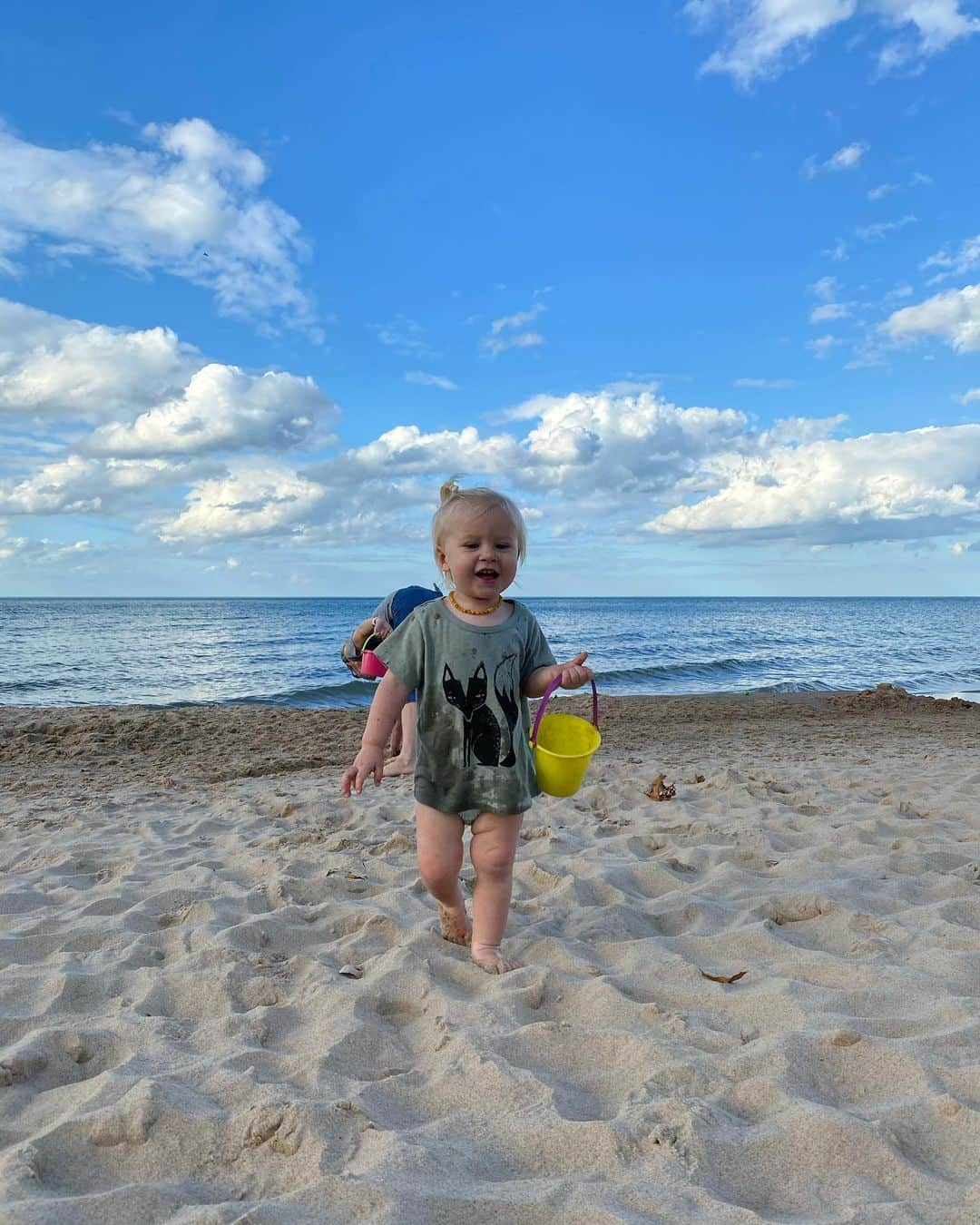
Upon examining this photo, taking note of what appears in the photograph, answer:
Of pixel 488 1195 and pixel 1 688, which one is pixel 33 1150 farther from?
pixel 1 688

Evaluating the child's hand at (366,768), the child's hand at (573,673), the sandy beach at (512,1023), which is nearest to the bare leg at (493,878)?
the sandy beach at (512,1023)

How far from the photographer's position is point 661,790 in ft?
19.2

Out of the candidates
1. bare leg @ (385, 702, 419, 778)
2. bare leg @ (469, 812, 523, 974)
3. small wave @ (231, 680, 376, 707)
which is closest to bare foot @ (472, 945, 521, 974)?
bare leg @ (469, 812, 523, 974)

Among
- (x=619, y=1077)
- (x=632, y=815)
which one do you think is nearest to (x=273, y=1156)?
(x=619, y=1077)

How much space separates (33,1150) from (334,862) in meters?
2.49

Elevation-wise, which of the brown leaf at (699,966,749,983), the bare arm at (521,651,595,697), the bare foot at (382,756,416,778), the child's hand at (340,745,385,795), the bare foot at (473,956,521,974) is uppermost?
the bare arm at (521,651,595,697)

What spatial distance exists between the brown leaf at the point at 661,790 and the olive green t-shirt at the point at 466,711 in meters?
2.86

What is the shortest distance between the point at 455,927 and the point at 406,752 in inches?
143

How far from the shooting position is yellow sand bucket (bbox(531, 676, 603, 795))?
3.14 metres

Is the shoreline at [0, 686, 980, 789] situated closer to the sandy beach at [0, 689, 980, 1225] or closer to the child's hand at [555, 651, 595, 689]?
the sandy beach at [0, 689, 980, 1225]

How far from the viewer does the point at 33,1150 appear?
1.86 metres

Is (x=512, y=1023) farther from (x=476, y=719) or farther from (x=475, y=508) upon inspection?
(x=475, y=508)

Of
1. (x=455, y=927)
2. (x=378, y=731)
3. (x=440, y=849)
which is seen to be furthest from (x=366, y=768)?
(x=455, y=927)

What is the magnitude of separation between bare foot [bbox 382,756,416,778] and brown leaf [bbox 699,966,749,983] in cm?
402
